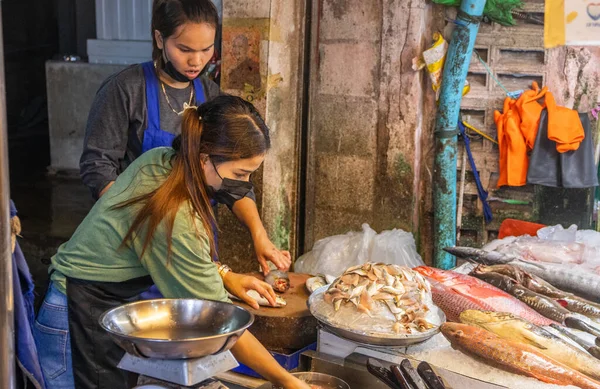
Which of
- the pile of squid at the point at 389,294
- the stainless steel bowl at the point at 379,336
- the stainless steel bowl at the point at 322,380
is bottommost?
the stainless steel bowl at the point at 322,380

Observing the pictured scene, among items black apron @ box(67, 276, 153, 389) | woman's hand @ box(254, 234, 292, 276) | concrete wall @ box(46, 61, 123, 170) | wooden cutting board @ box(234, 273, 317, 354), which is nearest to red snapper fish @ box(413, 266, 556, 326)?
wooden cutting board @ box(234, 273, 317, 354)

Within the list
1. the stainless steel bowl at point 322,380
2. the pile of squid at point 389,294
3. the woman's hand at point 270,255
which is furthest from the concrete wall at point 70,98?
the stainless steel bowl at point 322,380

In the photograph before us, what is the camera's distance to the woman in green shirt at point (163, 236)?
105 inches

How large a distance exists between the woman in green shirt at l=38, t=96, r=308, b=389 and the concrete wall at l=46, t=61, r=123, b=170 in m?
7.88

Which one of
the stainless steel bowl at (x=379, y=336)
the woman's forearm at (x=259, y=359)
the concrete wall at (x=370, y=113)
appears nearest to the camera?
the woman's forearm at (x=259, y=359)

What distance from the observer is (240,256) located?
5871 millimetres

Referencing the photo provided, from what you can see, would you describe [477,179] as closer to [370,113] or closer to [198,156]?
[370,113]

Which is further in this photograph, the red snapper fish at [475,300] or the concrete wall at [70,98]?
the concrete wall at [70,98]

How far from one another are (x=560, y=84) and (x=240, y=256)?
9.12 feet

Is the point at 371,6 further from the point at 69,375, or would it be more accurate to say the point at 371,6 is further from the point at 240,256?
the point at 69,375

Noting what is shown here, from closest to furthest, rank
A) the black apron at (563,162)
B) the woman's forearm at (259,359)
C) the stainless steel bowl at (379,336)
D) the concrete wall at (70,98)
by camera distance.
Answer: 1. the woman's forearm at (259,359)
2. the stainless steel bowl at (379,336)
3. the black apron at (563,162)
4. the concrete wall at (70,98)

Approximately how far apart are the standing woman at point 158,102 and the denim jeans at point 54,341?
732mm

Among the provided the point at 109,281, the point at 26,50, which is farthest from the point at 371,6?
the point at 26,50

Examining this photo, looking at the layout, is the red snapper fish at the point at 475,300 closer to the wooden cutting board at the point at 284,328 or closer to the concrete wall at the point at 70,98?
the wooden cutting board at the point at 284,328
